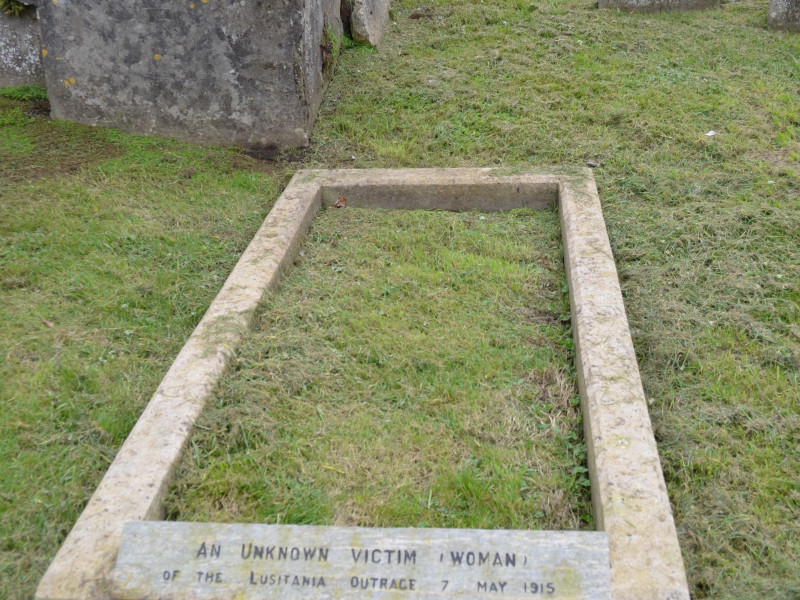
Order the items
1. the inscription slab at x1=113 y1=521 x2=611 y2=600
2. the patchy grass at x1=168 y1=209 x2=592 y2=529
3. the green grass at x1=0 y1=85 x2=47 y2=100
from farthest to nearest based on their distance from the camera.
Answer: the green grass at x1=0 y1=85 x2=47 y2=100, the patchy grass at x1=168 y1=209 x2=592 y2=529, the inscription slab at x1=113 y1=521 x2=611 y2=600

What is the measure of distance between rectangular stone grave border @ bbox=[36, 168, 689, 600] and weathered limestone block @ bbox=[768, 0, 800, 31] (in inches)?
138

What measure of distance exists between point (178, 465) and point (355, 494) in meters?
0.61

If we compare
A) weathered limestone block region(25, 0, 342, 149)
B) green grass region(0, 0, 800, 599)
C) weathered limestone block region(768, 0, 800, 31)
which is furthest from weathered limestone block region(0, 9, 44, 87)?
weathered limestone block region(768, 0, 800, 31)

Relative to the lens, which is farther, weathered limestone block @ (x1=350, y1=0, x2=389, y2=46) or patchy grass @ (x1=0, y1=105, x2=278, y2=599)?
weathered limestone block @ (x1=350, y1=0, x2=389, y2=46)

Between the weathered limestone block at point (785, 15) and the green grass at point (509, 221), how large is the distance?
149mm

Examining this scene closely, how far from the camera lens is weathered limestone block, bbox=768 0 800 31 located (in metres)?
6.49

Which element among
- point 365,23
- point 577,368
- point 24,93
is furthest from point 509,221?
point 24,93

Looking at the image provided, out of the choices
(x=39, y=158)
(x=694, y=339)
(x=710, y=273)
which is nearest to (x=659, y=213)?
(x=710, y=273)

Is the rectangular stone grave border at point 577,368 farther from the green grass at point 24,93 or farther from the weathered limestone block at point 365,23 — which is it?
the green grass at point 24,93

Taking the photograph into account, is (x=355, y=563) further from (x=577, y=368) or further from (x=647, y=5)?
(x=647, y=5)

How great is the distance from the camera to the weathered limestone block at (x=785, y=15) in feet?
21.3

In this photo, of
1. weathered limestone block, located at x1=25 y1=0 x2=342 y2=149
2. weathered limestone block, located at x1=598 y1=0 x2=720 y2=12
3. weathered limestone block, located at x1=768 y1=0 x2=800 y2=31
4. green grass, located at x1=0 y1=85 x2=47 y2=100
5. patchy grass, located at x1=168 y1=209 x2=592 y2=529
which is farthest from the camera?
weathered limestone block, located at x1=598 y1=0 x2=720 y2=12

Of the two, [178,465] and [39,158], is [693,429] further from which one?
[39,158]

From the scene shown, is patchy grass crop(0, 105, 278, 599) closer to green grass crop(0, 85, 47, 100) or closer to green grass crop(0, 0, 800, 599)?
green grass crop(0, 0, 800, 599)
